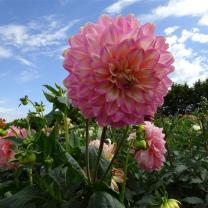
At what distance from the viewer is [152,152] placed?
2.14 metres

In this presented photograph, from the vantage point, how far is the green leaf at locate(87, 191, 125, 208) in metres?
1.50

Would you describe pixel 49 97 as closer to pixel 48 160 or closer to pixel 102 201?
pixel 48 160

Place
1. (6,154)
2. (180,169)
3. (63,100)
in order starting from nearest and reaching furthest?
1. (63,100)
2. (6,154)
3. (180,169)

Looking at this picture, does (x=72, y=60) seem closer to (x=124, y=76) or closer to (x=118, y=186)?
(x=124, y=76)

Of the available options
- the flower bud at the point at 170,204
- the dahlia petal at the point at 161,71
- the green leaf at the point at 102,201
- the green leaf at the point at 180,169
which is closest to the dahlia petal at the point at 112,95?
the dahlia petal at the point at 161,71

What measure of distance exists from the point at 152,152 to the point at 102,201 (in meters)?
0.68

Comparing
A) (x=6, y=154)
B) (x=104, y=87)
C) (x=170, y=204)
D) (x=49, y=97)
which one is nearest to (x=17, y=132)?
(x=6, y=154)

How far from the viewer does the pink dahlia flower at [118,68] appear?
4.53 ft

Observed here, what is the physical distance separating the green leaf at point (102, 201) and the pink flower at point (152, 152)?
578 millimetres

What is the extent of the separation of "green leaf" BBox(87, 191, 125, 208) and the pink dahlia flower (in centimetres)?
25

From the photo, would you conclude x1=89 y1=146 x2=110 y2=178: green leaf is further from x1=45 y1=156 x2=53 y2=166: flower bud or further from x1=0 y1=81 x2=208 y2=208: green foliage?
x1=45 y1=156 x2=53 y2=166: flower bud

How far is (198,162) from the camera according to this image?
249 cm

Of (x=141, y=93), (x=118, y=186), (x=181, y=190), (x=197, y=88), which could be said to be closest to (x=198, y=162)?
(x=181, y=190)

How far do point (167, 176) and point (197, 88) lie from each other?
3619 centimetres
